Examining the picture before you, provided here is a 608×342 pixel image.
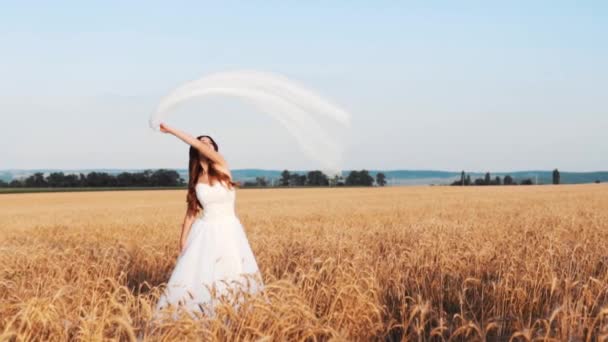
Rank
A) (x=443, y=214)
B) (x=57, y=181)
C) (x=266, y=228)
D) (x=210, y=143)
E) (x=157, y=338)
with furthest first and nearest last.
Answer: (x=57, y=181)
(x=443, y=214)
(x=266, y=228)
(x=210, y=143)
(x=157, y=338)

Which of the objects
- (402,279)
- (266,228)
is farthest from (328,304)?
(266,228)

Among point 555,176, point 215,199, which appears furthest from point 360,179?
point 215,199

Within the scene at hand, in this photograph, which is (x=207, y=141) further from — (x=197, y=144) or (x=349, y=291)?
(x=349, y=291)

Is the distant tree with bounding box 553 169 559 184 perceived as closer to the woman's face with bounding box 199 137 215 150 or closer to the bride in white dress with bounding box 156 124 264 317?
the bride in white dress with bounding box 156 124 264 317

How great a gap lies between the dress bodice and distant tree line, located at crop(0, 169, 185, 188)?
2702 inches

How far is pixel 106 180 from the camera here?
73938 mm

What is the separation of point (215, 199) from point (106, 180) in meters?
70.2

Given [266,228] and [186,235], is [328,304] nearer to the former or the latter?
[186,235]

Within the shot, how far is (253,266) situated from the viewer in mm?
7055

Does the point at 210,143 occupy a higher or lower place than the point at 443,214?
higher

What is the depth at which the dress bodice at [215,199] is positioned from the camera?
6977 millimetres

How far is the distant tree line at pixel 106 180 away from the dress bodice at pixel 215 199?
68.6m

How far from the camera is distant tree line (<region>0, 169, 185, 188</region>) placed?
73375 millimetres

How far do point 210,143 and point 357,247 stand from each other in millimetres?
4341
